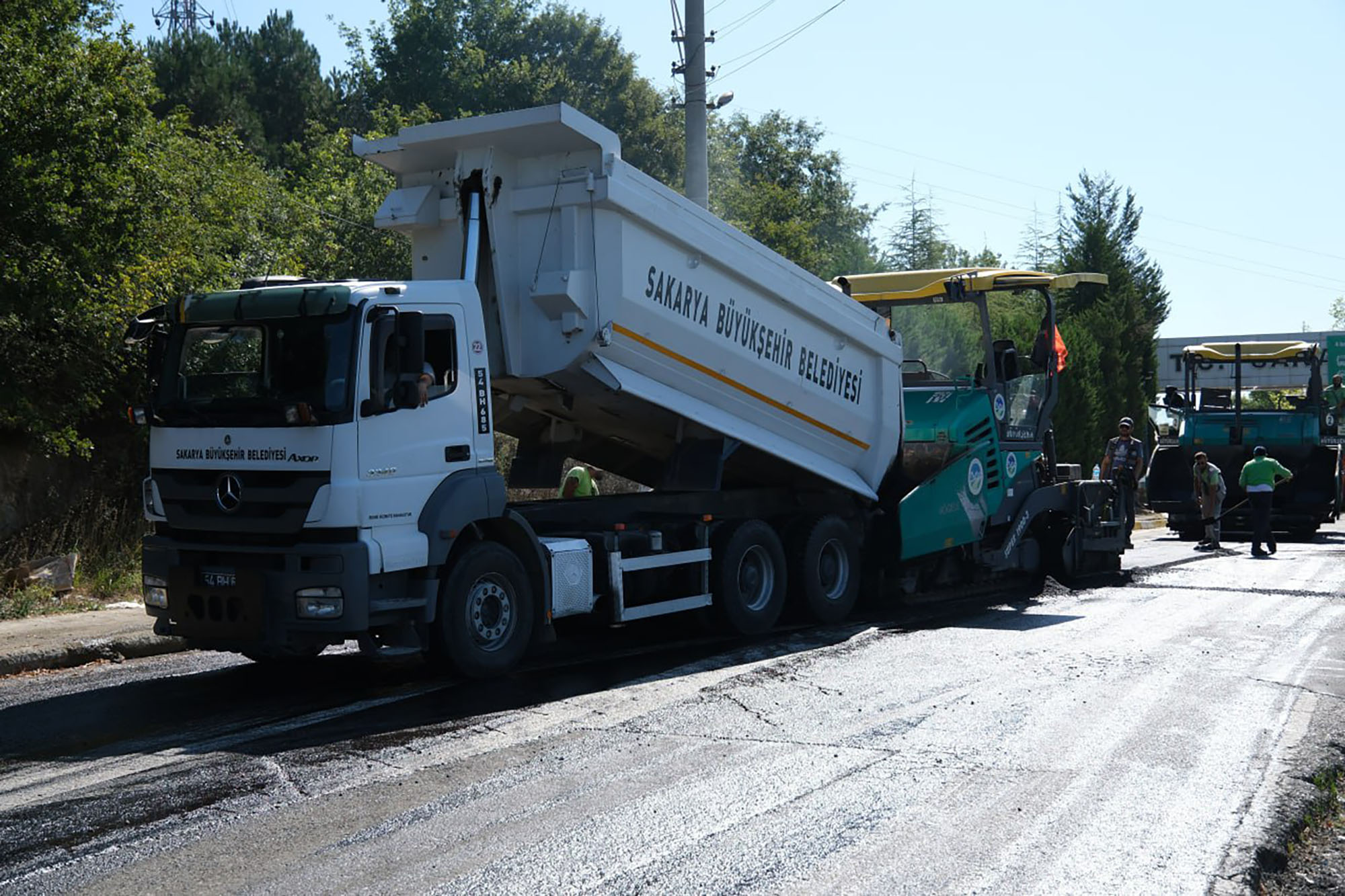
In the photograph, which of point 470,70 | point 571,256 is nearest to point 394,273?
point 571,256

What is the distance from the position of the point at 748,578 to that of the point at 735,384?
166 centimetres

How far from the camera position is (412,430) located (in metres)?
8.05

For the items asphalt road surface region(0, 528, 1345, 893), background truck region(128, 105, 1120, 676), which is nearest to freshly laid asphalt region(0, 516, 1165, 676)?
asphalt road surface region(0, 528, 1345, 893)

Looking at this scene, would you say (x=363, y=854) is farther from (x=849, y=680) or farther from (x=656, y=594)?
(x=656, y=594)

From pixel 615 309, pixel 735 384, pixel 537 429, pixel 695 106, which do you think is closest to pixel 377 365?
pixel 615 309

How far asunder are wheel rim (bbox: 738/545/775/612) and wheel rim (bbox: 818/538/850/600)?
65 centimetres

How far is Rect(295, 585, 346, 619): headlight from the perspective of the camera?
767 cm

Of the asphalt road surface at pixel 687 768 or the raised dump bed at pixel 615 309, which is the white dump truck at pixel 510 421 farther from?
the asphalt road surface at pixel 687 768

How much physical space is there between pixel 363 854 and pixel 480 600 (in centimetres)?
369

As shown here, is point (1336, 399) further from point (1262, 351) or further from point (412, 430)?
point (412, 430)

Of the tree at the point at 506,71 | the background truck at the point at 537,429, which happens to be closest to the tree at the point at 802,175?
the tree at the point at 506,71

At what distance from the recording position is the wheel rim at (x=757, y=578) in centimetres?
1102

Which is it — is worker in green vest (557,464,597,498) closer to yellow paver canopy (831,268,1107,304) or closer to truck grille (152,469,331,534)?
yellow paver canopy (831,268,1107,304)

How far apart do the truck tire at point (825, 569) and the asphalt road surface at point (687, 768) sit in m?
1.30
